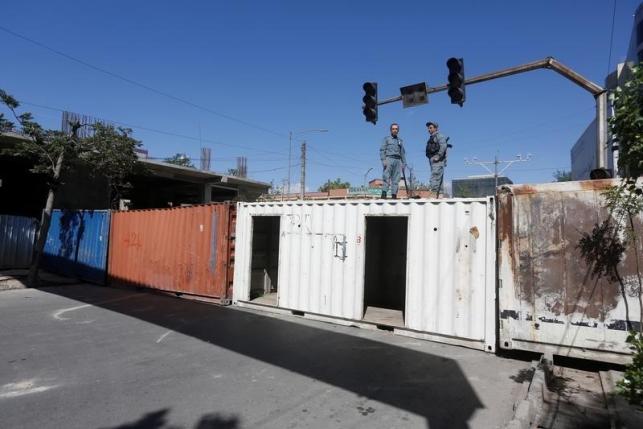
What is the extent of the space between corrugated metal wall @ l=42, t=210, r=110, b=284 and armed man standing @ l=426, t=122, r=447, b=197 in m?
11.1

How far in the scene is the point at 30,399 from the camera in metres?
4.71

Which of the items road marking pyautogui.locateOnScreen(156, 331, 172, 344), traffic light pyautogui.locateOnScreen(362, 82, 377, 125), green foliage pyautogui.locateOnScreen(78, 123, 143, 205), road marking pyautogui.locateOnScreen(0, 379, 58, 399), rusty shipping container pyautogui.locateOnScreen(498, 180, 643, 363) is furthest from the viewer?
green foliage pyautogui.locateOnScreen(78, 123, 143, 205)

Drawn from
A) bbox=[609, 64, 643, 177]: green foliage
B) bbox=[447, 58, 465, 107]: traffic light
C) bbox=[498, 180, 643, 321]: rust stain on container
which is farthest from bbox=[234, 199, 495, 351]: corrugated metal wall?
bbox=[609, 64, 643, 177]: green foliage

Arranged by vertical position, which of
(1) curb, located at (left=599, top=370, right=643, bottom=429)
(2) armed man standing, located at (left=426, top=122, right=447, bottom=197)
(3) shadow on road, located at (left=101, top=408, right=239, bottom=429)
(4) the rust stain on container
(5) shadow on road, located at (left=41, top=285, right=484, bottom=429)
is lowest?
(3) shadow on road, located at (left=101, top=408, right=239, bottom=429)

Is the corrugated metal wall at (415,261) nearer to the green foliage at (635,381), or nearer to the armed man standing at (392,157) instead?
the armed man standing at (392,157)

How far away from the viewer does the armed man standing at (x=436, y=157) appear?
30.9 ft

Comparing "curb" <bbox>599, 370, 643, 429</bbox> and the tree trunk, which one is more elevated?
the tree trunk

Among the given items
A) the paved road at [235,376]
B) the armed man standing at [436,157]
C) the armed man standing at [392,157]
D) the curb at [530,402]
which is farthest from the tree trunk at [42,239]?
the curb at [530,402]

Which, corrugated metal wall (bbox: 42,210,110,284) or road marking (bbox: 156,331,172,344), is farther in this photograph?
corrugated metal wall (bbox: 42,210,110,284)

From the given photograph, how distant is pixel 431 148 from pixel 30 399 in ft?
27.0

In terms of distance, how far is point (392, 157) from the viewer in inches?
389

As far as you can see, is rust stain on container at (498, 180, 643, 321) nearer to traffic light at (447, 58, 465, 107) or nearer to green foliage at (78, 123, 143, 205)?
traffic light at (447, 58, 465, 107)

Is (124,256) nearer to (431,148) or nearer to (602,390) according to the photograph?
(431,148)

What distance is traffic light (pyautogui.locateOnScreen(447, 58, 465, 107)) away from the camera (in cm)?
905
